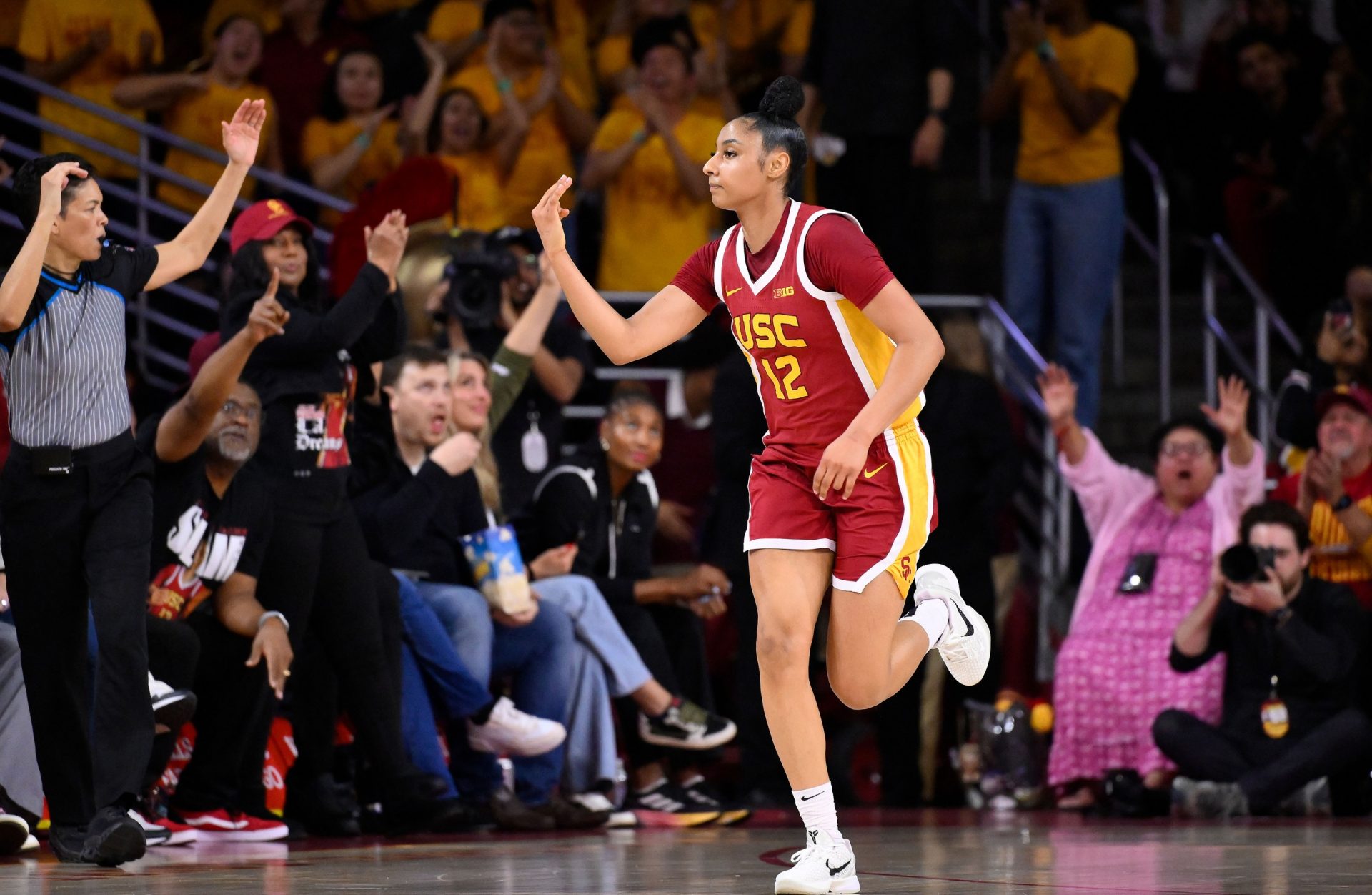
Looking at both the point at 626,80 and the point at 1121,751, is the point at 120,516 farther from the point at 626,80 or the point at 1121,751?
the point at 626,80

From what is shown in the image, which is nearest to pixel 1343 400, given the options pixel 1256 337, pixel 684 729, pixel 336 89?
pixel 1256 337

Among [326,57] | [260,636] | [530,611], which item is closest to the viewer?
[260,636]

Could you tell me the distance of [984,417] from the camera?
8609mm

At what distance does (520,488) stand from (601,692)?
106 cm

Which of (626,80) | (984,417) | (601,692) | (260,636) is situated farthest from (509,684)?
(626,80)

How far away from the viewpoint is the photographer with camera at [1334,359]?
29.4 feet

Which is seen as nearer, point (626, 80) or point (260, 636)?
point (260, 636)

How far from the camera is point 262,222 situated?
271 inches

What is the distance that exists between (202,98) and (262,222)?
3238mm

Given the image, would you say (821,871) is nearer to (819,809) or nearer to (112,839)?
(819,809)

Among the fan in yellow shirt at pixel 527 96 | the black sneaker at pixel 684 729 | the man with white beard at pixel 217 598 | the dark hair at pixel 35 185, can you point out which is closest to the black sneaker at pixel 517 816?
the black sneaker at pixel 684 729

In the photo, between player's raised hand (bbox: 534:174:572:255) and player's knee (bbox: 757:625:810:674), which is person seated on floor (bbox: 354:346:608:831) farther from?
player's knee (bbox: 757:625:810:674)

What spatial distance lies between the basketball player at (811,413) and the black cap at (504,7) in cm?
502

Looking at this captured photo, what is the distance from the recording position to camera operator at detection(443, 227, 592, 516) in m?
8.16
